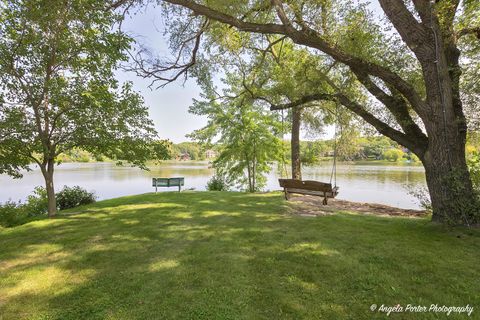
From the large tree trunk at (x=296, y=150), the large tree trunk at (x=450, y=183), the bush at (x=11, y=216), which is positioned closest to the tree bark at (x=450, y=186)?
the large tree trunk at (x=450, y=183)

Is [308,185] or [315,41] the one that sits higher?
[315,41]

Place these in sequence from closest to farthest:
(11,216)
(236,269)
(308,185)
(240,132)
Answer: (236,269), (308,185), (11,216), (240,132)

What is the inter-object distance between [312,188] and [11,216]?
35.7 feet

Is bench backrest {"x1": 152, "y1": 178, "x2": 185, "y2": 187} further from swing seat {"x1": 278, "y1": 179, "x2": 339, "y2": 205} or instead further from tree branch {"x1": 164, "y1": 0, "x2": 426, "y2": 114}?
tree branch {"x1": 164, "y1": 0, "x2": 426, "y2": 114}

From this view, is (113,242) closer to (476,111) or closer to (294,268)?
(294,268)

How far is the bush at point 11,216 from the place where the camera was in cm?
898

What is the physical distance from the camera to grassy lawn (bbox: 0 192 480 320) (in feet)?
9.48

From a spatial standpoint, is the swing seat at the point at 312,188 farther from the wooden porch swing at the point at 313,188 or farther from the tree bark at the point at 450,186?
the tree bark at the point at 450,186

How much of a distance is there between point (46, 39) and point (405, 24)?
30.3 feet

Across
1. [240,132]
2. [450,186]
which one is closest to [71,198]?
[240,132]

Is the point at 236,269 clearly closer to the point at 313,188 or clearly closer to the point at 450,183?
the point at 450,183

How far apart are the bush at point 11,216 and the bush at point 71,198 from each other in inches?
46.9

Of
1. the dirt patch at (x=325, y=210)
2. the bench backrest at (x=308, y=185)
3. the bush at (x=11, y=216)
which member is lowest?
the bush at (x=11, y=216)

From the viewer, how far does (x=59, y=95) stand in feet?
22.7
